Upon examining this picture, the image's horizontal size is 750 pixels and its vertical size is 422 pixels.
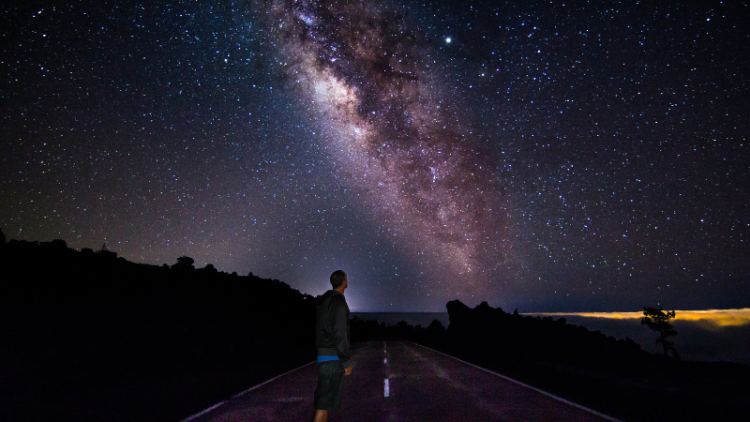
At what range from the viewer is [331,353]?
14.6ft

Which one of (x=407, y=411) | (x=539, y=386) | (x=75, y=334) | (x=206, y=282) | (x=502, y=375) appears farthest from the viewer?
(x=206, y=282)

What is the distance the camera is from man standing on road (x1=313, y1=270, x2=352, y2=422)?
4348 millimetres

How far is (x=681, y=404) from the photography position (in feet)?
23.2

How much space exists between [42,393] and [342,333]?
805 cm

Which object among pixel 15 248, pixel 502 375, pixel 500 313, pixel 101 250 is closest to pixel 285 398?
pixel 502 375

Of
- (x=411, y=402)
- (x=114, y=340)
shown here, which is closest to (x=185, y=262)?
(x=114, y=340)

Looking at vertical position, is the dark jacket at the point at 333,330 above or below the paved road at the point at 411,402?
above

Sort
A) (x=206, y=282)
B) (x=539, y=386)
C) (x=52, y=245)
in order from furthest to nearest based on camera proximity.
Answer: (x=206, y=282), (x=52, y=245), (x=539, y=386)

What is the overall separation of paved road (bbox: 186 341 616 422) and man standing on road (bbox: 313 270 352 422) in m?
2.05

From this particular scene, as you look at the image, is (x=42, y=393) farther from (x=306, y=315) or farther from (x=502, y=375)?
(x=306, y=315)

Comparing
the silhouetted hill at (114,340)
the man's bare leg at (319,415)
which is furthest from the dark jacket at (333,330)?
the silhouetted hill at (114,340)

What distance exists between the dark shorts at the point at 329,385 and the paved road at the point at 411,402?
203 cm

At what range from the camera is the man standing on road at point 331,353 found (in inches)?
171

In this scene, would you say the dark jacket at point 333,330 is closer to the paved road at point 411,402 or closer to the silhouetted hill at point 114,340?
the paved road at point 411,402
